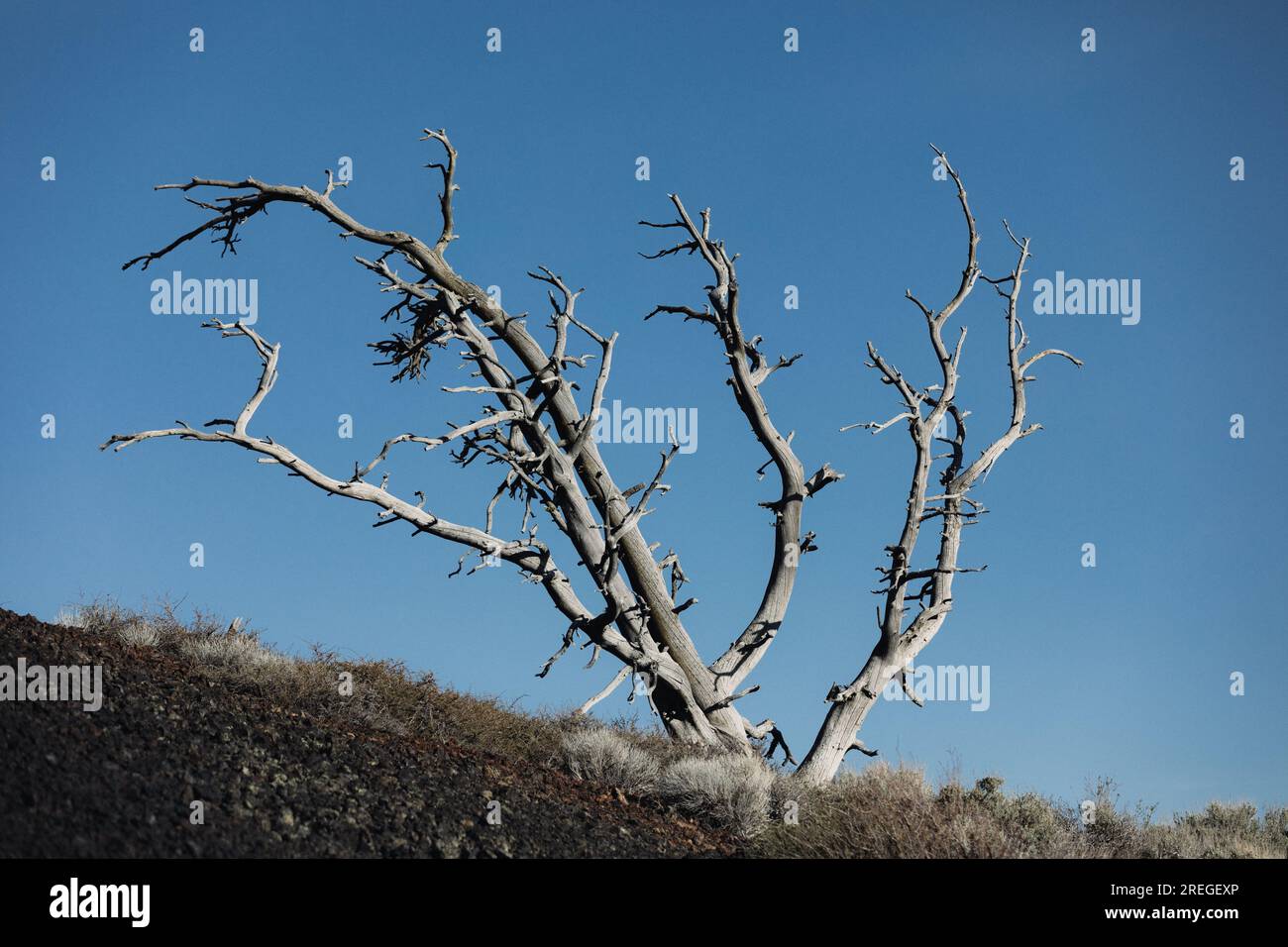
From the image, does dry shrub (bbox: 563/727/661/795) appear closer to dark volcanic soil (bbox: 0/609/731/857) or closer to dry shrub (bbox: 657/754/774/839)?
dry shrub (bbox: 657/754/774/839)

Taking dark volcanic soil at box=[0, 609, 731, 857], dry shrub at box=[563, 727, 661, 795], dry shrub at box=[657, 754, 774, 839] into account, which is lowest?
dry shrub at box=[657, 754, 774, 839]

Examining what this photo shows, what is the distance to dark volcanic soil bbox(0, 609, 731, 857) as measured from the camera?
670 cm

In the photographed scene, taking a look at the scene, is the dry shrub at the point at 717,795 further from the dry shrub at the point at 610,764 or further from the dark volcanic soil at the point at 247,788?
the dark volcanic soil at the point at 247,788

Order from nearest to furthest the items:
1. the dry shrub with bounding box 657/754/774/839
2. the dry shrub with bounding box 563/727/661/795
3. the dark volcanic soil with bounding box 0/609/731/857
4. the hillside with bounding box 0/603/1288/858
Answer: the dark volcanic soil with bounding box 0/609/731/857
the hillside with bounding box 0/603/1288/858
the dry shrub with bounding box 657/754/774/839
the dry shrub with bounding box 563/727/661/795

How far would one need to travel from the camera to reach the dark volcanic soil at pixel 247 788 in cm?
670

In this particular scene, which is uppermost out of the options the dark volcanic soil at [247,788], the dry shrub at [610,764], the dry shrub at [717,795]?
the dark volcanic soil at [247,788]

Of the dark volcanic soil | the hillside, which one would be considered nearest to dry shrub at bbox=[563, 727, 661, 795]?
the hillside

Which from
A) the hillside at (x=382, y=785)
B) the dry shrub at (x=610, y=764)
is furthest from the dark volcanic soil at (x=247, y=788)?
the dry shrub at (x=610, y=764)

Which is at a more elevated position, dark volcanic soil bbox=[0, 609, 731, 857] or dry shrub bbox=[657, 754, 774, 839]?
dark volcanic soil bbox=[0, 609, 731, 857]

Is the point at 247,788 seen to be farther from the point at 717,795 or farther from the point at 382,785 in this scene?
the point at 717,795

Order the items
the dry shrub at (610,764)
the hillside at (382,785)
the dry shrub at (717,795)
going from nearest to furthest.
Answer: the hillside at (382,785)
the dry shrub at (717,795)
the dry shrub at (610,764)

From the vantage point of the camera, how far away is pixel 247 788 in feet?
25.1
